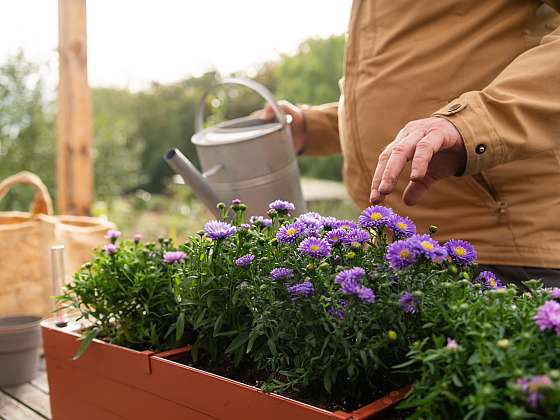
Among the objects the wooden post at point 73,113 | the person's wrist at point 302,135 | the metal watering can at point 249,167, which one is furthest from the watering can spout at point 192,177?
the wooden post at point 73,113

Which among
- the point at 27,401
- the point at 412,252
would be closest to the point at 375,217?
the point at 412,252

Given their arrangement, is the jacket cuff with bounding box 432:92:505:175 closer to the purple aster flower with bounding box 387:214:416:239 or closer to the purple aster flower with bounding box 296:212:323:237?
the purple aster flower with bounding box 387:214:416:239

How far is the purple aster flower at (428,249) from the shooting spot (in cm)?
89

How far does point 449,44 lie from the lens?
1370 mm

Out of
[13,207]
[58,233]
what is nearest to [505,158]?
[58,233]

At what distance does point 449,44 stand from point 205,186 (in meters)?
0.74

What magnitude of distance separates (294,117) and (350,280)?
1.15m

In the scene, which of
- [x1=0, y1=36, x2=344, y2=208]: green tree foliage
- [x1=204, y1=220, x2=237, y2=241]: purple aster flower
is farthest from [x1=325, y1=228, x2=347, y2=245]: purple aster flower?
[x1=0, y1=36, x2=344, y2=208]: green tree foliage

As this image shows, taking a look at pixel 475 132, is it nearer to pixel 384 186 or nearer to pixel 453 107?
pixel 453 107

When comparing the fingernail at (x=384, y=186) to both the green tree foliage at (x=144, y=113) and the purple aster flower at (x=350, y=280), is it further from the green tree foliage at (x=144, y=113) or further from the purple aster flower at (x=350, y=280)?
the green tree foliage at (x=144, y=113)

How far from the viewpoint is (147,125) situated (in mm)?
13711

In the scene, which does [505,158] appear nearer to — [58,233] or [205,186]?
[205,186]

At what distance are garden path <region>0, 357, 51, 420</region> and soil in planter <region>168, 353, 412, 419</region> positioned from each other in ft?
2.13

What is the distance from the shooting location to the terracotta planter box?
0.90 m
